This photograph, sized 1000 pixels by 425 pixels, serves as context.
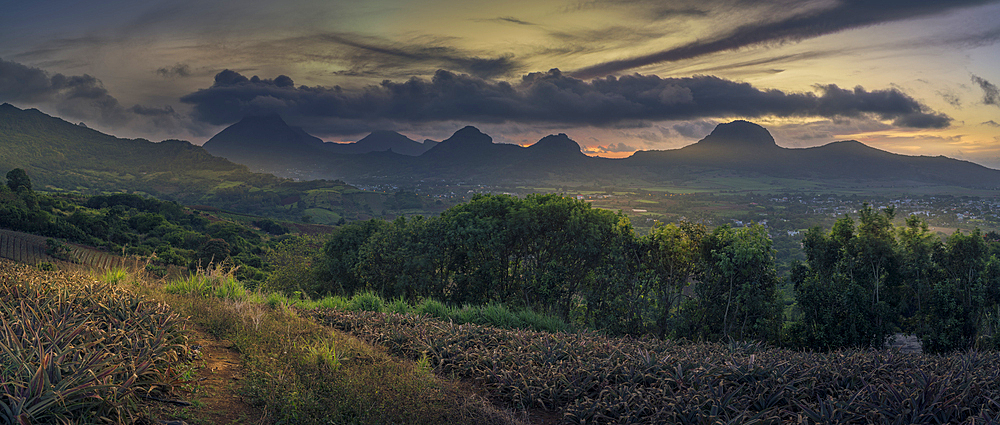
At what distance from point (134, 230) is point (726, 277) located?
224 ft

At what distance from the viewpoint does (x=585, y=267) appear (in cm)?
1529

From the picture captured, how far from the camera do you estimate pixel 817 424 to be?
3709 millimetres

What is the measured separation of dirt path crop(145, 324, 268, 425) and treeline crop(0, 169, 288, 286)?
25.9 meters

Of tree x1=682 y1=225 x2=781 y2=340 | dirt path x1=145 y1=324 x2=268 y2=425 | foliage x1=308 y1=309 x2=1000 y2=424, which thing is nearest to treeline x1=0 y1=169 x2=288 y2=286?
dirt path x1=145 y1=324 x2=268 y2=425

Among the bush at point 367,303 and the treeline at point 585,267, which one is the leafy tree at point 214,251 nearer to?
the treeline at point 585,267

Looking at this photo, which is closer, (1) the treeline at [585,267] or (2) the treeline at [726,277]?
(2) the treeline at [726,277]

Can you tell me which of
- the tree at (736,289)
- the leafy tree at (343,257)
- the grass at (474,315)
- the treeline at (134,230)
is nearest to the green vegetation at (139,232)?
the treeline at (134,230)

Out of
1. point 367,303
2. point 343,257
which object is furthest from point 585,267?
point 343,257

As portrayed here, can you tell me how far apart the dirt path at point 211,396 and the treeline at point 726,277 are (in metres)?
7.31

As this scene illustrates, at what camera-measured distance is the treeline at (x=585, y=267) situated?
11875mm

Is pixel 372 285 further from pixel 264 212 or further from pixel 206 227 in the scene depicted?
pixel 264 212

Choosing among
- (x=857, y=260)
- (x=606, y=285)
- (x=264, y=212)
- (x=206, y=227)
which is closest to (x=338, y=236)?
(x=606, y=285)

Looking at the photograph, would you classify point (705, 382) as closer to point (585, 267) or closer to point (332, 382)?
point (332, 382)

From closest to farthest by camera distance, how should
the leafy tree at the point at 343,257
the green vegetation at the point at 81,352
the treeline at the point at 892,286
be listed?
1. the green vegetation at the point at 81,352
2. the treeline at the point at 892,286
3. the leafy tree at the point at 343,257
